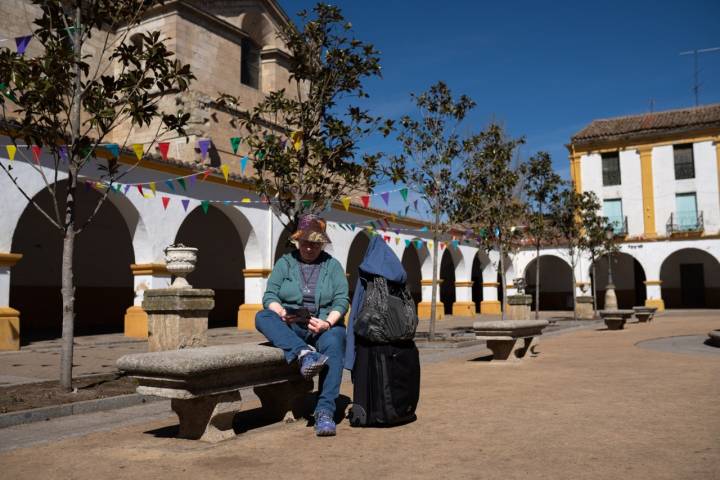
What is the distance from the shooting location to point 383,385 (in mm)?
4723

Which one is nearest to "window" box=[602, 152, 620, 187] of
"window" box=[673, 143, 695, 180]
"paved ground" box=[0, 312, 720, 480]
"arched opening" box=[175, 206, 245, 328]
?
"window" box=[673, 143, 695, 180]

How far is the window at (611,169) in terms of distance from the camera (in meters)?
33.0

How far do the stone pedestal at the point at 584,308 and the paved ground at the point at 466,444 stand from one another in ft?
60.7

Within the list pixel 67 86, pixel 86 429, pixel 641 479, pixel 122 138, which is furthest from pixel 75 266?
pixel 641 479

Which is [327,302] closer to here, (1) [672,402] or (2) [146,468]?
(2) [146,468]

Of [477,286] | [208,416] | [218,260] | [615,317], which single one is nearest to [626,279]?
[477,286]

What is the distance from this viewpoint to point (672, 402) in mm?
5547

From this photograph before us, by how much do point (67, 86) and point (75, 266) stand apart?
39.4 feet

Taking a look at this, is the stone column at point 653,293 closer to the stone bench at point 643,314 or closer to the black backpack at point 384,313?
the stone bench at point 643,314

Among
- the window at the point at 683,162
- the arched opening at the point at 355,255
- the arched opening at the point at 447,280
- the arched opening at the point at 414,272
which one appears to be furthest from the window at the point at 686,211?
the arched opening at the point at 355,255

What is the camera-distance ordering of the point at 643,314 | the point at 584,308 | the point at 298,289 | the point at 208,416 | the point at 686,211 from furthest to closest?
1. the point at 686,211
2. the point at 584,308
3. the point at 643,314
4. the point at 298,289
5. the point at 208,416

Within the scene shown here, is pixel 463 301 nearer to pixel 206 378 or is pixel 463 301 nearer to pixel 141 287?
pixel 141 287

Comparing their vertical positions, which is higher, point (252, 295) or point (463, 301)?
point (252, 295)

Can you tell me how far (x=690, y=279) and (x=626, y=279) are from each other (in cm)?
296
